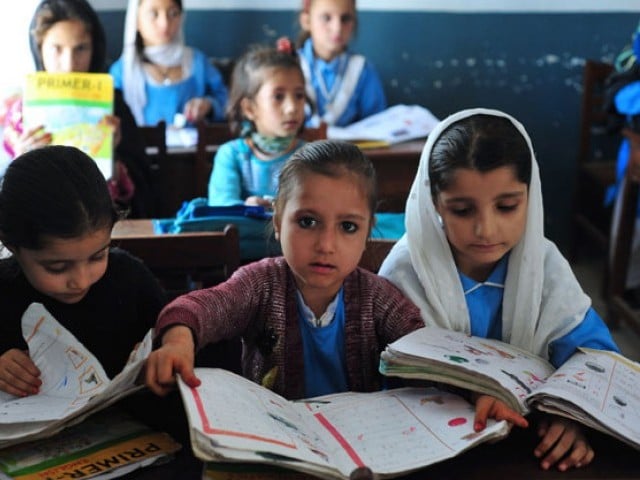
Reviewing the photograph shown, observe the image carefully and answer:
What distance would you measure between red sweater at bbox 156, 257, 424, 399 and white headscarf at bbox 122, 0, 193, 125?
2.40 metres

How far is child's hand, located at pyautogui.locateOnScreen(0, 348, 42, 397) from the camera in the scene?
1224mm

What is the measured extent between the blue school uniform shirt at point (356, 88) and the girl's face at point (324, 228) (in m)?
2.47

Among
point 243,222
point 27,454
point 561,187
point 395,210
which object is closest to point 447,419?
point 27,454

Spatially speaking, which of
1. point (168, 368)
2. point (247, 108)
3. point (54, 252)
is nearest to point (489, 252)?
point (168, 368)

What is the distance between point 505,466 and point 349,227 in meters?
0.45

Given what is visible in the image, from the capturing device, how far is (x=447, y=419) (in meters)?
1.17

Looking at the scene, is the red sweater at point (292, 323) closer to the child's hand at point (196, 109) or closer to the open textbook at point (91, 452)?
the open textbook at point (91, 452)

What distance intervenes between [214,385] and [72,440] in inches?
8.4

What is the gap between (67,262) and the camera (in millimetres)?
1328

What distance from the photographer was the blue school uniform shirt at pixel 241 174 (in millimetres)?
2668

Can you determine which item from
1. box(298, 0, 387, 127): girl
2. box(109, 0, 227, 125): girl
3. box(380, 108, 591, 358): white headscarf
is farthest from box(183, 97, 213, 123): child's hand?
box(380, 108, 591, 358): white headscarf

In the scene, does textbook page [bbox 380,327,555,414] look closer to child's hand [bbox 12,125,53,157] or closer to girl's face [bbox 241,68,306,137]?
child's hand [bbox 12,125,53,157]

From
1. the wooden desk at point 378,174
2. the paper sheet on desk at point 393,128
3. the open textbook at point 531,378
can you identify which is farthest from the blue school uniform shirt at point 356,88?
the open textbook at point 531,378

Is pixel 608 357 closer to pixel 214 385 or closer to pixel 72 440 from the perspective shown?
pixel 214 385
